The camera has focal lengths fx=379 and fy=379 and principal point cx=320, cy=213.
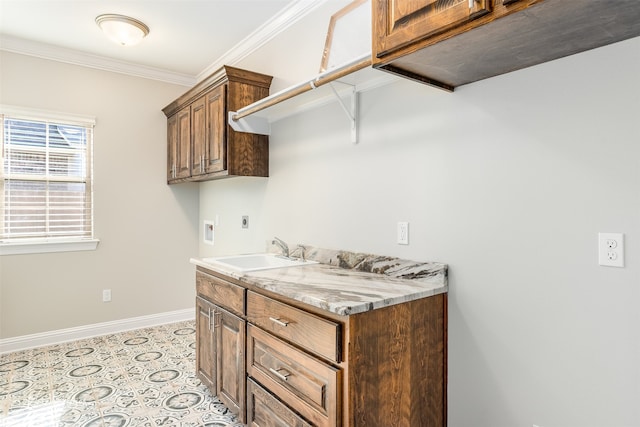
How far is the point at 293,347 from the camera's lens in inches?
64.4

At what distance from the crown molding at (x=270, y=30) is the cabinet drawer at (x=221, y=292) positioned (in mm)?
1897

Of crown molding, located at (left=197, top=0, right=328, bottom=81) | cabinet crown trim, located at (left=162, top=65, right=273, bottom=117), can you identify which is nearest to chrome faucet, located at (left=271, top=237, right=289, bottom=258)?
cabinet crown trim, located at (left=162, top=65, right=273, bottom=117)

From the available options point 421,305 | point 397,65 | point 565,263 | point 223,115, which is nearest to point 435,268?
point 421,305

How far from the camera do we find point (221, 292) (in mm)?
2256

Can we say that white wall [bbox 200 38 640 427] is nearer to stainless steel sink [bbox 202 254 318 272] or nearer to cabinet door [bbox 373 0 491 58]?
cabinet door [bbox 373 0 491 58]

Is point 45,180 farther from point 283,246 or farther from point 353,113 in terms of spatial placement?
point 353,113

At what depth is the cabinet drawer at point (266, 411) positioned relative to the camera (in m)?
1.64

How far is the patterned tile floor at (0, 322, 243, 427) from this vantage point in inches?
88.5

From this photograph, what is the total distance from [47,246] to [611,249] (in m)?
4.09

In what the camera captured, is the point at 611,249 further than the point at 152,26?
No

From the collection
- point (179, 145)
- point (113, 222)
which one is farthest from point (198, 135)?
point (113, 222)

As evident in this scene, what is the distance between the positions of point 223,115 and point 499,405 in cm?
252

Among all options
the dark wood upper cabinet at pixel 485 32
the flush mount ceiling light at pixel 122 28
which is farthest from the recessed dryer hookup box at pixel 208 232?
the dark wood upper cabinet at pixel 485 32

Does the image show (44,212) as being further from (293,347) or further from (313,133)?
(293,347)
